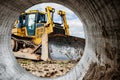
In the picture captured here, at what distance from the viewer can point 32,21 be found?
15094mm

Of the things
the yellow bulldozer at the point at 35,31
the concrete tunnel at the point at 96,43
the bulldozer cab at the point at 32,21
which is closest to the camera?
the concrete tunnel at the point at 96,43

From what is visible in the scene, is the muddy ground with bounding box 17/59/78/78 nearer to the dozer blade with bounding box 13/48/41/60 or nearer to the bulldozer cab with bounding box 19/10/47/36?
the dozer blade with bounding box 13/48/41/60

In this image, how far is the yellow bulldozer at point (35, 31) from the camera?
12.9 metres

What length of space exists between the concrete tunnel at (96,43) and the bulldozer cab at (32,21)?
356 inches

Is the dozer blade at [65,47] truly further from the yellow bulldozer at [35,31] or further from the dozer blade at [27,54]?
the dozer blade at [27,54]

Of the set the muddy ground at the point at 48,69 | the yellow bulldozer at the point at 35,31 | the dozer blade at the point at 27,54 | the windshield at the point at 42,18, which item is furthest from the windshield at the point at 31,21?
the muddy ground at the point at 48,69

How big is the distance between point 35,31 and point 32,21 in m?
0.67

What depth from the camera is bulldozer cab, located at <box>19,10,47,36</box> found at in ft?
48.3

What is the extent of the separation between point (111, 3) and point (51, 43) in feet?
33.8

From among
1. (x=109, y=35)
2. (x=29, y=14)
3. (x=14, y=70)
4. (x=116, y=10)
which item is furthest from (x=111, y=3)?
(x=29, y=14)

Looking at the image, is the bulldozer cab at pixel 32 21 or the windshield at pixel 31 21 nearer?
the bulldozer cab at pixel 32 21

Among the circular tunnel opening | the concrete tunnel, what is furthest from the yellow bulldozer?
the concrete tunnel

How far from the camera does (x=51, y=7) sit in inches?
604

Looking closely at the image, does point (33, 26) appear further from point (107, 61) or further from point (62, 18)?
point (107, 61)
